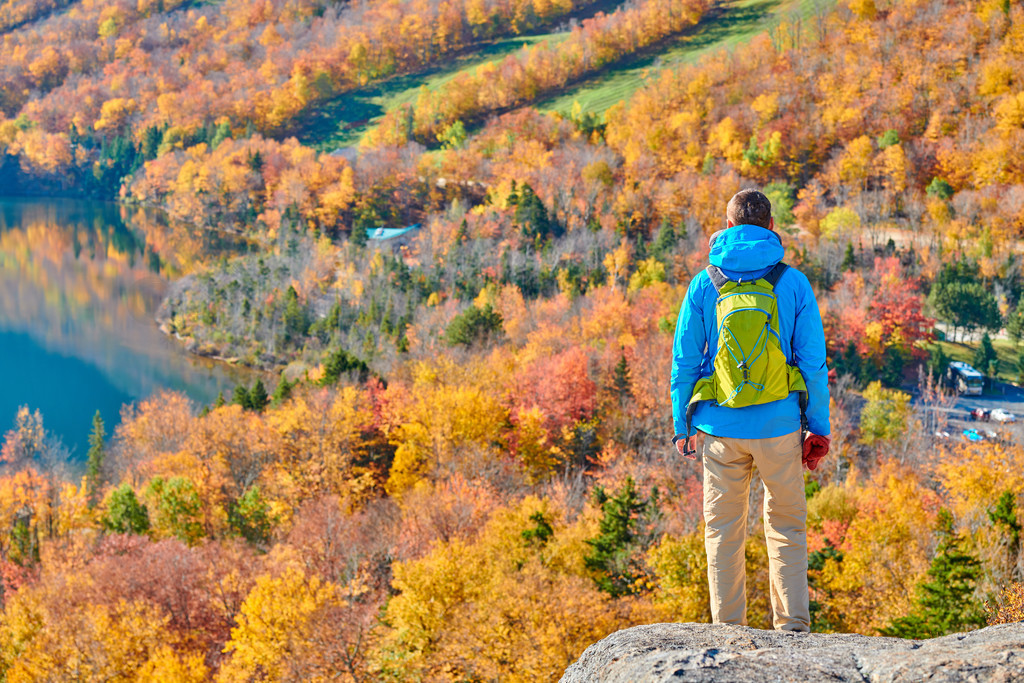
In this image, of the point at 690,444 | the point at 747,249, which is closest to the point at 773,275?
A: the point at 747,249

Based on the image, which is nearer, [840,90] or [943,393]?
[943,393]

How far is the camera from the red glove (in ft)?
15.8

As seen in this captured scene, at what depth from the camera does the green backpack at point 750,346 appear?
4.73m

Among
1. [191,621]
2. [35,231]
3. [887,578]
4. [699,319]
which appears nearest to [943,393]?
[887,578]

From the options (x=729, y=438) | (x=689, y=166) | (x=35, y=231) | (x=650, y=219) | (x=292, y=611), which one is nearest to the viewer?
(x=729, y=438)

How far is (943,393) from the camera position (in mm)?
59406

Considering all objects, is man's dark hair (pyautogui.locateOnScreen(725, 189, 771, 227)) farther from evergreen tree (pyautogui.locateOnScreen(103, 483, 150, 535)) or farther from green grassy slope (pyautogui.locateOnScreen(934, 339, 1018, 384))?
green grassy slope (pyautogui.locateOnScreen(934, 339, 1018, 384))

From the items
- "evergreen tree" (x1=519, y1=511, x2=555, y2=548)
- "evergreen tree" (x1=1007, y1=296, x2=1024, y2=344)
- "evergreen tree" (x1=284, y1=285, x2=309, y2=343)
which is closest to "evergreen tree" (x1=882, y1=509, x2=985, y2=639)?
"evergreen tree" (x1=519, y1=511, x2=555, y2=548)

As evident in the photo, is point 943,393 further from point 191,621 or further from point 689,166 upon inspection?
point 191,621

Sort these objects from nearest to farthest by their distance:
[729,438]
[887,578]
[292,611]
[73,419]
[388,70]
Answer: [729,438] → [292,611] → [887,578] → [73,419] → [388,70]

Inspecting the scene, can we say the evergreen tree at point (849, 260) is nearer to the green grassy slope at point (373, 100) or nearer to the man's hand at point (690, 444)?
the man's hand at point (690, 444)

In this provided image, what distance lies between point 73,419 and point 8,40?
623 ft

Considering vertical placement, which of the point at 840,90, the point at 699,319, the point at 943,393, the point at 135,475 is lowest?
the point at 943,393

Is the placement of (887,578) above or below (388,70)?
below
